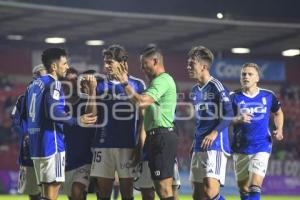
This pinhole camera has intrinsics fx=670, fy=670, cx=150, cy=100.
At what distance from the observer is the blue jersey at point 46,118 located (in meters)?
7.17

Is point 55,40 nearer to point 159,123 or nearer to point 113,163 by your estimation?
point 113,163

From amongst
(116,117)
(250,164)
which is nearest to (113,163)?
(116,117)

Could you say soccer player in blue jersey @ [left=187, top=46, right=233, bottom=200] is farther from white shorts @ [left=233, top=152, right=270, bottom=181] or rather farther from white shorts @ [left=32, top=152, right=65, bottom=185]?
white shorts @ [left=32, top=152, right=65, bottom=185]

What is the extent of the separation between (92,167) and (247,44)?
16391 mm

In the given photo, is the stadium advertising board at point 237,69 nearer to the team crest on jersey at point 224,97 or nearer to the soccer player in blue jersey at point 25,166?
the soccer player in blue jersey at point 25,166

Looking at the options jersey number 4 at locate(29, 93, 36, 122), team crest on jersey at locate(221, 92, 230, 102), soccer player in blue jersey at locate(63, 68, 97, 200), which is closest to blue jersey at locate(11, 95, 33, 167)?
soccer player in blue jersey at locate(63, 68, 97, 200)

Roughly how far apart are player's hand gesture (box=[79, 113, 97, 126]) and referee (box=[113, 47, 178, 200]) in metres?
0.53

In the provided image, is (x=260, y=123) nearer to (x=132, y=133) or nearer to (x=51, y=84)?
(x=132, y=133)

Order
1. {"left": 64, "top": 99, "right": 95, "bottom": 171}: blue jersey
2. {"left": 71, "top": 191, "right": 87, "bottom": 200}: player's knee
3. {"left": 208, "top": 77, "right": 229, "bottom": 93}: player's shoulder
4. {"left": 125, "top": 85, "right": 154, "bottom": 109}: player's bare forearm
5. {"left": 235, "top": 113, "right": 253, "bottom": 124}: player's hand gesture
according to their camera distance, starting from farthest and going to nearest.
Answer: {"left": 235, "top": 113, "right": 253, "bottom": 124}: player's hand gesture → {"left": 64, "top": 99, "right": 95, "bottom": 171}: blue jersey → {"left": 71, "top": 191, "right": 87, "bottom": 200}: player's knee → {"left": 208, "top": 77, "right": 229, "bottom": 93}: player's shoulder → {"left": 125, "top": 85, "right": 154, "bottom": 109}: player's bare forearm

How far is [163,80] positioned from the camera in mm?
7141

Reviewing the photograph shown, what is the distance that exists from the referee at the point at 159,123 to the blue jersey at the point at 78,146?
1.03 metres

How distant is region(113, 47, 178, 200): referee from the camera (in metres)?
7.11

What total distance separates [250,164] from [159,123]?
2.17m

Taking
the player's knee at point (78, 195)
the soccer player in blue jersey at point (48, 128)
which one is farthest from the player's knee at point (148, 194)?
the soccer player in blue jersey at point (48, 128)
